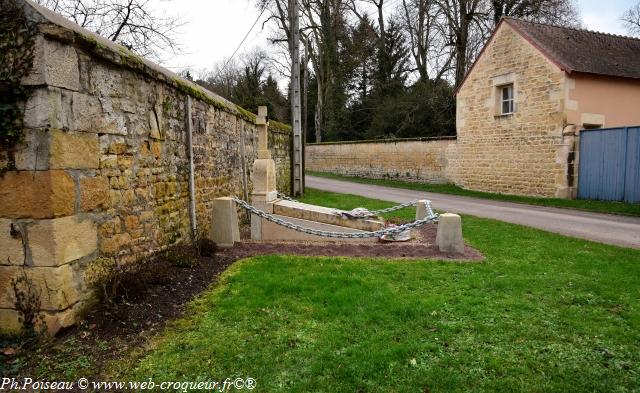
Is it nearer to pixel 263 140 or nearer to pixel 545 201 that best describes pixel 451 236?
pixel 263 140

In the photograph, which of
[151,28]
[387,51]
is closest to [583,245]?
[151,28]

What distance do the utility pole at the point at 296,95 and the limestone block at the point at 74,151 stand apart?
35.6 ft

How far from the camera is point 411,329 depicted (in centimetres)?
383

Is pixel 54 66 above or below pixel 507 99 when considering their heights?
below

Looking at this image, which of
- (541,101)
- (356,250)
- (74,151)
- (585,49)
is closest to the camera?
(74,151)

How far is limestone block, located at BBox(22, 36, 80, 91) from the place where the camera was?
3.50 m

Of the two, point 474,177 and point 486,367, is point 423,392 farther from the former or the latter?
point 474,177

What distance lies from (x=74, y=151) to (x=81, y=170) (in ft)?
0.62

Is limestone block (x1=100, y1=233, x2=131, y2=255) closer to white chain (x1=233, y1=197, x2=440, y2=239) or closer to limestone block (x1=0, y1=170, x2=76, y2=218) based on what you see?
limestone block (x1=0, y1=170, x2=76, y2=218)

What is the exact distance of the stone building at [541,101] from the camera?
1403 cm

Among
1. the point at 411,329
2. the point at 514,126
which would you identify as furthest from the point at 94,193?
the point at 514,126

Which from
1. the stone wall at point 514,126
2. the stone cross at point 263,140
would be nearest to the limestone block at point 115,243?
the stone cross at point 263,140

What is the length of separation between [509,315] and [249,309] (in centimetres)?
254

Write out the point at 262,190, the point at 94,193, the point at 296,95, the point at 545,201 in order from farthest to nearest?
the point at 296,95, the point at 545,201, the point at 262,190, the point at 94,193
